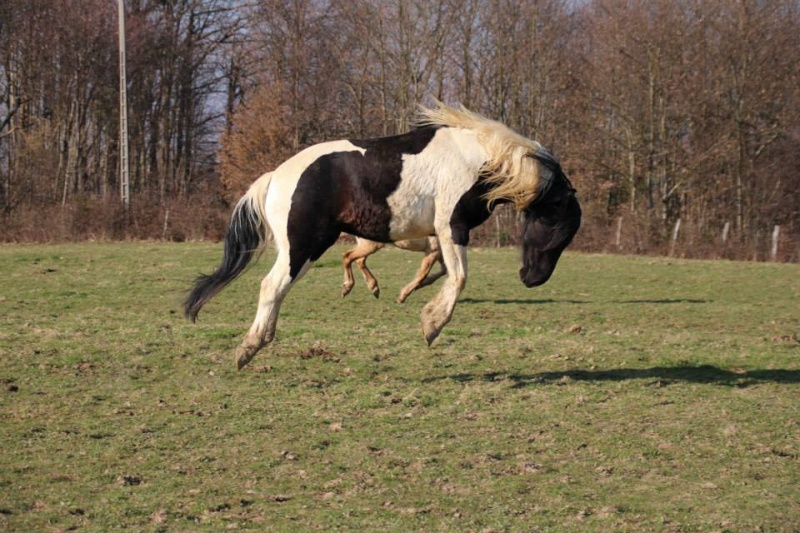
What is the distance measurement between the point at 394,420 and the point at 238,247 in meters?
2.44

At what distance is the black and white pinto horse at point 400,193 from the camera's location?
773 centimetres

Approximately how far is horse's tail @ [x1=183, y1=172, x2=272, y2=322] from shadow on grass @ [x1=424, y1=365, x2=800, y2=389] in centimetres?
194

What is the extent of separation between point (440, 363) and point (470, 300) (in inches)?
210

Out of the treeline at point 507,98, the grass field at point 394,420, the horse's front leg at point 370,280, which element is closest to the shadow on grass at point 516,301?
the grass field at point 394,420

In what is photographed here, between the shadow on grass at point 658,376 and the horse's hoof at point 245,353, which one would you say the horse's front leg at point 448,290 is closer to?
the shadow on grass at point 658,376

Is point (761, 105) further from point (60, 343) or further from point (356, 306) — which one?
point (60, 343)

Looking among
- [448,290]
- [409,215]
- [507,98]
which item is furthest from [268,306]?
[507,98]

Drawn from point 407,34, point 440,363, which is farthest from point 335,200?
point 407,34

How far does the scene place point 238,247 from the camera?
325 inches

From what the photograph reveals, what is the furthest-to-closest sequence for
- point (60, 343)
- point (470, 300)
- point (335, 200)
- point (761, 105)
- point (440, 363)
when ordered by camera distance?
point (761, 105) → point (470, 300) → point (60, 343) → point (440, 363) → point (335, 200)

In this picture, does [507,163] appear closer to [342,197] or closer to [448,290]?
[448,290]

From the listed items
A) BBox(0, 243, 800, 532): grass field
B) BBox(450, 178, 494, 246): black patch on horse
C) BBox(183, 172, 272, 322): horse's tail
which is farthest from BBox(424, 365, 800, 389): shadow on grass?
BBox(183, 172, 272, 322): horse's tail

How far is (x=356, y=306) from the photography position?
12984 mm

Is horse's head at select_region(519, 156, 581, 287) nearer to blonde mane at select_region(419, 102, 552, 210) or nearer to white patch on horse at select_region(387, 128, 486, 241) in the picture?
blonde mane at select_region(419, 102, 552, 210)
